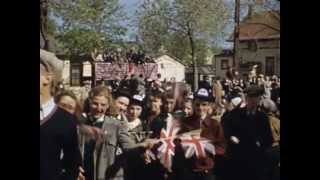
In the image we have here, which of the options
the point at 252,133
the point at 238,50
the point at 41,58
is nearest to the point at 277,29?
the point at 238,50

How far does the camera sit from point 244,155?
7781mm

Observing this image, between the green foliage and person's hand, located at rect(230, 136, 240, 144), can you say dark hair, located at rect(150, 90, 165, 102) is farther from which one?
person's hand, located at rect(230, 136, 240, 144)

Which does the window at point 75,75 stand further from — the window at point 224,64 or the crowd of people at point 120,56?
the window at point 224,64

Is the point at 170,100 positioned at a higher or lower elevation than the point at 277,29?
lower

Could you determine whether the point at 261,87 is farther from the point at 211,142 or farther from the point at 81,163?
the point at 81,163

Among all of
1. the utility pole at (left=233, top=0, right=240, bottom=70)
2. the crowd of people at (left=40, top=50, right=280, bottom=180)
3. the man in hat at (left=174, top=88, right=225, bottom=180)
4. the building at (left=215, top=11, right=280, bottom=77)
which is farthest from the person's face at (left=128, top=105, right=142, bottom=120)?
the utility pole at (left=233, top=0, right=240, bottom=70)

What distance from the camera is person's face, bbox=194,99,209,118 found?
307 inches

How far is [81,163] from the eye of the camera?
25.3 ft

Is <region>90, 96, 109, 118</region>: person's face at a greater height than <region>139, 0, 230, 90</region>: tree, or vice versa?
<region>139, 0, 230, 90</region>: tree

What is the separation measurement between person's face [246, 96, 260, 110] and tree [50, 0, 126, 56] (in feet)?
5.17

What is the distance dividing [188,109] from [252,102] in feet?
2.36
